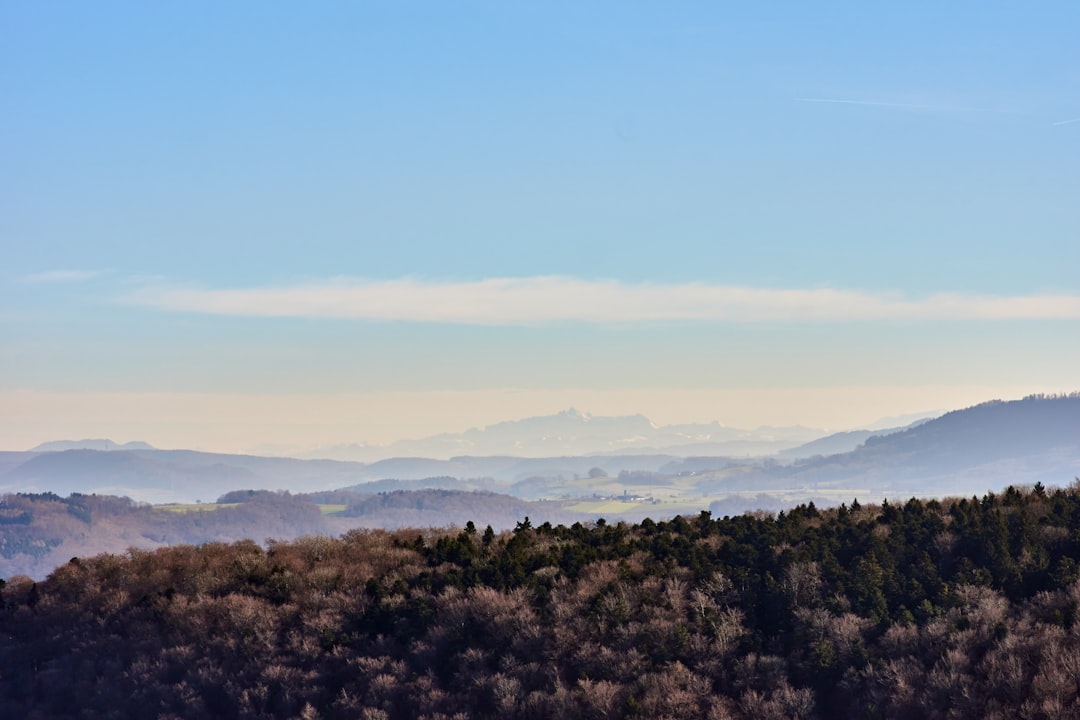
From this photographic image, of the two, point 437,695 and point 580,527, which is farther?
point 580,527

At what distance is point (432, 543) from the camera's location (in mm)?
82750

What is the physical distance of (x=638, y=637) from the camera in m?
62.9

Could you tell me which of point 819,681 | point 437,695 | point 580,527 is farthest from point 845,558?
point 437,695

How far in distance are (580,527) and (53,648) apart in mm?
37934

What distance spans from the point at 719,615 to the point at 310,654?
81.4 feet

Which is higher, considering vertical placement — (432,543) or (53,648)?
(432,543)

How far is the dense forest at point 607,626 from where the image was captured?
58.0m

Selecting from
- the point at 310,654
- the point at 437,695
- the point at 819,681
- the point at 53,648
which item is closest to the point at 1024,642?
the point at 819,681

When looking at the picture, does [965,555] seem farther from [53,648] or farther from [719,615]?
[53,648]

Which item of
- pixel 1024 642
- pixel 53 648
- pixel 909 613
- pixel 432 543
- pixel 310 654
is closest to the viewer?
pixel 1024 642

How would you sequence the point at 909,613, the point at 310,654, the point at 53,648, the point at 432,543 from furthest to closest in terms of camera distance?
1. the point at 432,543
2. the point at 53,648
3. the point at 310,654
4. the point at 909,613

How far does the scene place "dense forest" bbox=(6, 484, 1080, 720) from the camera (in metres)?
58.0

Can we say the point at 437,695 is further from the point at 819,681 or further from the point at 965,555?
the point at 965,555

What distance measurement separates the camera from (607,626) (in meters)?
64.5
